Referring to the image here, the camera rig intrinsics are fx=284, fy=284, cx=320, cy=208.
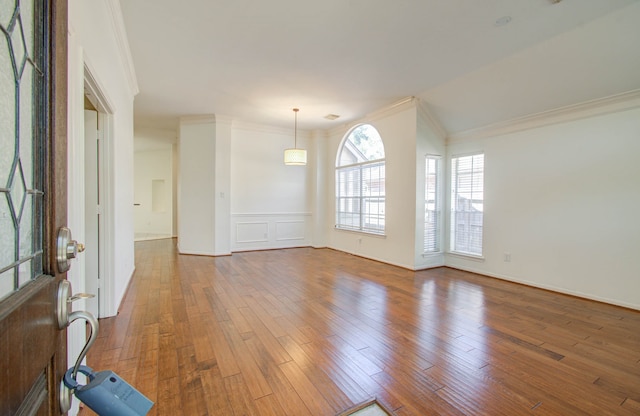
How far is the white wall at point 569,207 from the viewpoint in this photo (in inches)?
131

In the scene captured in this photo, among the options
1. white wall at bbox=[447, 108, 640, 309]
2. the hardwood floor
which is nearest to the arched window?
white wall at bbox=[447, 108, 640, 309]

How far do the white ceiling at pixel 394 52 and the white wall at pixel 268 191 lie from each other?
1.70 metres

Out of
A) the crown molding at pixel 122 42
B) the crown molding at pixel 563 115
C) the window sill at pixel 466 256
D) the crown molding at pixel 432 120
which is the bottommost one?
the window sill at pixel 466 256

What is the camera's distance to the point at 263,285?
397 centimetres

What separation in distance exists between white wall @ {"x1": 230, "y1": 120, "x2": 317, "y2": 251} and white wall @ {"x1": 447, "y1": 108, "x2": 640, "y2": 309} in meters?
3.98

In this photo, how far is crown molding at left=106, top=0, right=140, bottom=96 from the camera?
2.51 m

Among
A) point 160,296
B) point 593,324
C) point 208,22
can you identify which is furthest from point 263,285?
point 593,324

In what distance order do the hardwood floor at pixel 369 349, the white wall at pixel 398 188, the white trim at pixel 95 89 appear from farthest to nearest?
1. the white wall at pixel 398 188
2. the white trim at pixel 95 89
3. the hardwood floor at pixel 369 349

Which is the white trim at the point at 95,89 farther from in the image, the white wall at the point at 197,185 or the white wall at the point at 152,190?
the white wall at the point at 152,190

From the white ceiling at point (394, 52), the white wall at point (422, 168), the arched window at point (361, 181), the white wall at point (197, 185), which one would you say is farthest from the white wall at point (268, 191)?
the white wall at point (422, 168)

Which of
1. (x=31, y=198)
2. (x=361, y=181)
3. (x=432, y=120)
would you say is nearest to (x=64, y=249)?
(x=31, y=198)

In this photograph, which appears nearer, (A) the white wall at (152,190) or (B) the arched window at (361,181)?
(B) the arched window at (361,181)

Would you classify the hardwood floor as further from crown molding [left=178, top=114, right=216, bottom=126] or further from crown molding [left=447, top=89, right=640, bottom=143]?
crown molding [left=178, top=114, right=216, bottom=126]

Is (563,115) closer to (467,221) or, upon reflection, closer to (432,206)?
(467,221)
